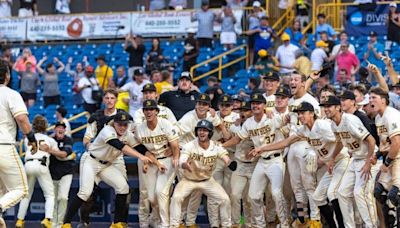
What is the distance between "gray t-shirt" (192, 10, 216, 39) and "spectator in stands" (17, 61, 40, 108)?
13.4ft

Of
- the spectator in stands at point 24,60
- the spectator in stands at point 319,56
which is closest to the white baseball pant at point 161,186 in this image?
the spectator in stands at point 319,56

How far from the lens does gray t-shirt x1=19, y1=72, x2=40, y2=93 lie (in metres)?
26.2

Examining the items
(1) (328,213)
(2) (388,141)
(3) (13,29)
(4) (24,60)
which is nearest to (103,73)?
(4) (24,60)

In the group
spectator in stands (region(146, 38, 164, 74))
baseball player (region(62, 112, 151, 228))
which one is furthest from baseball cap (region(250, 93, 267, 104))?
spectator in stands (region(146, 38, 164, 74))

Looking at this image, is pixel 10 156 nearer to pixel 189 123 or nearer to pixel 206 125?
pixel 206 125

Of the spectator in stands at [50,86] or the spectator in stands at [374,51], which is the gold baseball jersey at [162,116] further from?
the spectator in stands at [50,86]

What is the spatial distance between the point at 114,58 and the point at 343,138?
13282mm

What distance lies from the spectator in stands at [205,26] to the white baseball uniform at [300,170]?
29.2 feet

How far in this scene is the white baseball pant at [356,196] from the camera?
1541cm

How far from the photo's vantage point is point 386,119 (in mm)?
14922

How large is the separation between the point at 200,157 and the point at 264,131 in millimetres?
1092

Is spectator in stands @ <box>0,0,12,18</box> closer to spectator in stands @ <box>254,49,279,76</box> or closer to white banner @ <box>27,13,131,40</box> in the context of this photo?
white banner @ <box>27,13,131,40</box>

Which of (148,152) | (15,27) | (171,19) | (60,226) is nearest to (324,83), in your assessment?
(148,152)

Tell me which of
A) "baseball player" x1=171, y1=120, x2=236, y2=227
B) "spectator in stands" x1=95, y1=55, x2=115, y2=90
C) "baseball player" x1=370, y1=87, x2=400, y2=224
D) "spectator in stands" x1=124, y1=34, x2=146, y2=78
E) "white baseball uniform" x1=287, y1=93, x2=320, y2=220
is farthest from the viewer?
"spectator in stands" x1=124, y1=34, x2=146, y2=78
